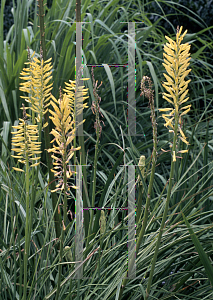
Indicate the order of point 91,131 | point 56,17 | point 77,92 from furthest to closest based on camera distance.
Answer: point 56,17 < point 91,131 < point 77,92

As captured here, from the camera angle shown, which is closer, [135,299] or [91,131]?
[135,299]

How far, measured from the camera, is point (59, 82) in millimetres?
2336

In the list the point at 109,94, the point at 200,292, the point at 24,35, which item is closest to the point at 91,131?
the point at 109,94

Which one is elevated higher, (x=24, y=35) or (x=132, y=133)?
(x=24, y=35)

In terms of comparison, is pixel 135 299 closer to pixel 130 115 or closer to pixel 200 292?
pixel 200 292

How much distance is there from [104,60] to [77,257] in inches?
67.9

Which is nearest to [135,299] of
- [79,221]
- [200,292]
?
[200,292]

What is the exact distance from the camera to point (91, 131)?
7.50ft

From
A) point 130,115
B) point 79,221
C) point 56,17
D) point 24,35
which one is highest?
point 56,17

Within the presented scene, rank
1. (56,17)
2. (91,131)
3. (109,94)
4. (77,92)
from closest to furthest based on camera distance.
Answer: (77,92), (91,131), (109,94), (56,17)

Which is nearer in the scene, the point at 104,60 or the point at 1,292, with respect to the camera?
the point at 1,292

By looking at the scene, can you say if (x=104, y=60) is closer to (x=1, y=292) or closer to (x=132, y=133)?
(x=132, y=133)

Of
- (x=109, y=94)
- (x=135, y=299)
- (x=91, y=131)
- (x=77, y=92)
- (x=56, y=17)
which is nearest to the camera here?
(x=77, y=92)

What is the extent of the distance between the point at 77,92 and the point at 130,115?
196 mm
